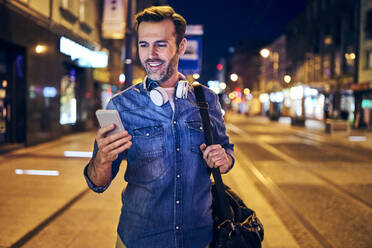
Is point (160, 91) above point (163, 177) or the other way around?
above

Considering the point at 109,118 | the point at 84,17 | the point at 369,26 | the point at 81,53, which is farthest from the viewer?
the point at 369,26

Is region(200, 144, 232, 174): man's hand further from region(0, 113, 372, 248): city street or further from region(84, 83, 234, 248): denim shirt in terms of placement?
region(0, 113, 372, 248): city street

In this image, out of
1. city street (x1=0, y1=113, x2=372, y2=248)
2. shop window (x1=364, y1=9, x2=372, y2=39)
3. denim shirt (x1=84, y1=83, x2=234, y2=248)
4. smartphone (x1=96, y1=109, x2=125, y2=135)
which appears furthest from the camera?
shop window (x1=364, y1=9, x2=372, y2=39)

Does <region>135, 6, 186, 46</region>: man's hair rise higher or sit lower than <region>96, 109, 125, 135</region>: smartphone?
higher

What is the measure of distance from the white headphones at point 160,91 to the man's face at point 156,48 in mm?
43

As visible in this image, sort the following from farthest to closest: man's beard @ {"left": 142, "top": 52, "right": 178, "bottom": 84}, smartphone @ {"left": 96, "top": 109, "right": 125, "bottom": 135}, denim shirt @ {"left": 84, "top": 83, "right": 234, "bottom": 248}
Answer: man's beard @ {"left": 142, "top": 52, "right": 178, "bottom": 84}
denim shirt @ {"left": 84, "top": 83, "right": 234, "bottom": 248}
smartphone @ {"left": 96, "top": 109, "right": 125, "bottom": 135}

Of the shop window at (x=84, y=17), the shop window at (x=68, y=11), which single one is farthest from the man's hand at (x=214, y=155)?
the shop window at (x=84, y=17)

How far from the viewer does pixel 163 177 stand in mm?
1747

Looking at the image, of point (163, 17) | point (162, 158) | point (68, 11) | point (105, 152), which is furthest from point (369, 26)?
point (105, 152)

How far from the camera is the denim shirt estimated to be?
1742 millimetres

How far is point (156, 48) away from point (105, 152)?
0.66 meters

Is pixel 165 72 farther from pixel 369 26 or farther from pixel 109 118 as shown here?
pixel 369 26

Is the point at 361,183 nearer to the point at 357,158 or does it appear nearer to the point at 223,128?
the point at 357,158

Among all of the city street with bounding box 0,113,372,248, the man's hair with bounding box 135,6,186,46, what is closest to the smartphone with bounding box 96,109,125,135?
the man's hair with bounding box 135,6,186,46
